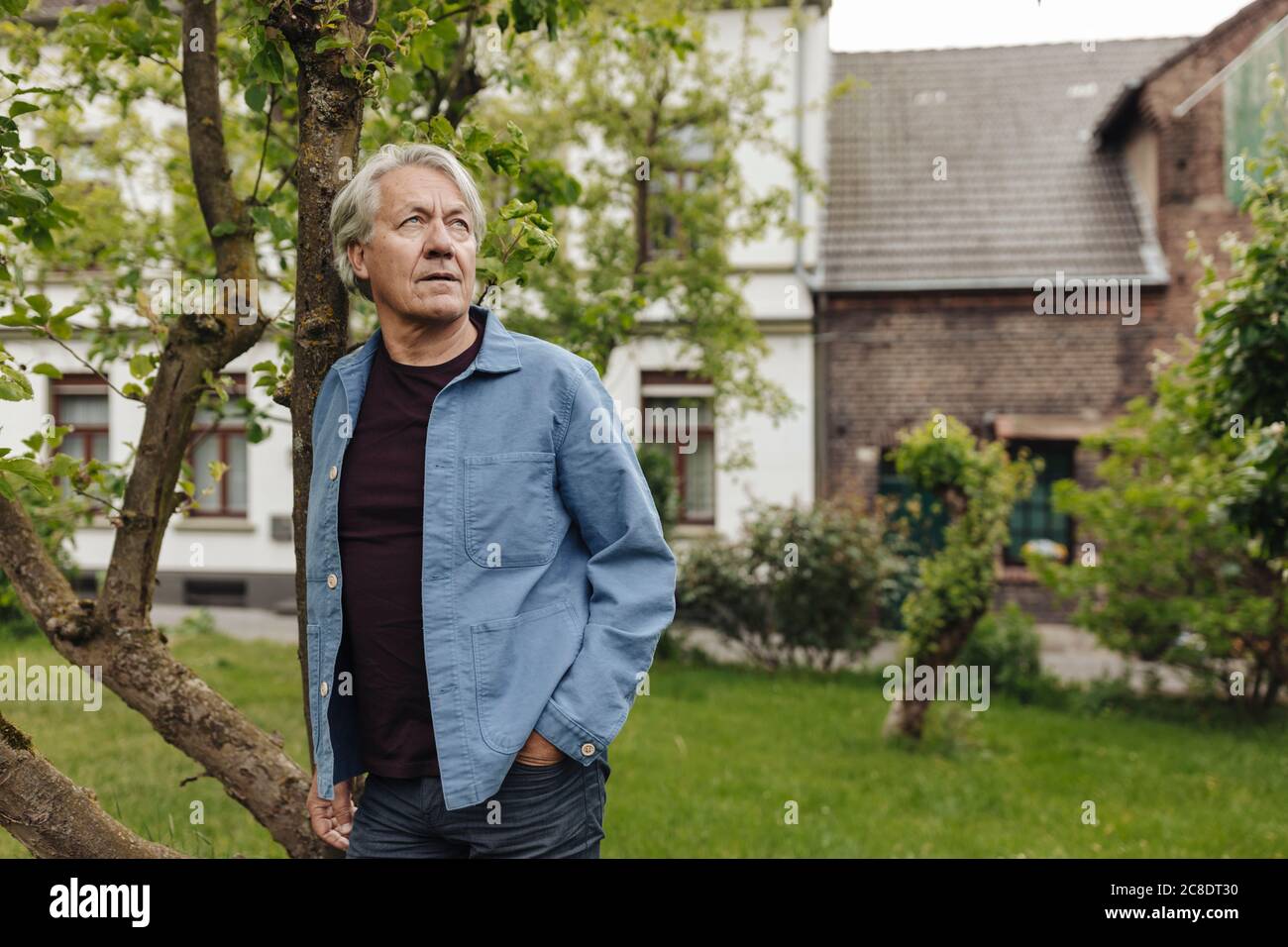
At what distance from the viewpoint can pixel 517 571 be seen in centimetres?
238

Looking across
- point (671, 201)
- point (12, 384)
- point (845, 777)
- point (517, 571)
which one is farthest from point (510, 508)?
point (671, 201)

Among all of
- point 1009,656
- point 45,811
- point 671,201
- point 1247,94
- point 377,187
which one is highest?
point 1247,94

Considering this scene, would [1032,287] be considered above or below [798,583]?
above

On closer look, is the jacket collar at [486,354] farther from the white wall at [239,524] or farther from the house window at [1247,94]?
the white wall at [239,524]

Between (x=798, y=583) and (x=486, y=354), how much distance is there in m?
9.92

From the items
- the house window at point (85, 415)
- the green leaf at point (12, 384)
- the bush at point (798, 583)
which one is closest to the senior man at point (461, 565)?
the green leaf at point (12, 384)

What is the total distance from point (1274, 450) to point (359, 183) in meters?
4.76

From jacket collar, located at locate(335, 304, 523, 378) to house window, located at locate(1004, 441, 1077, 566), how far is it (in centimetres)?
1450

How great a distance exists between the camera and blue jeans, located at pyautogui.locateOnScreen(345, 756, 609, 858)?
2.32 m

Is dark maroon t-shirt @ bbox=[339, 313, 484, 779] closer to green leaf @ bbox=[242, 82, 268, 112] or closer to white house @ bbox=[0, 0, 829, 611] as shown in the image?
green leaf @ bbox=[242, 82, 268, 112]

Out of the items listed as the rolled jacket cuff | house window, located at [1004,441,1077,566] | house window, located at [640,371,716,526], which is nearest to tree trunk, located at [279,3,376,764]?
the rolled jacket cuff

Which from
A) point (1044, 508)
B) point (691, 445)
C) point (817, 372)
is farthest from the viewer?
point (691, 445)

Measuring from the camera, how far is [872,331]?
16.2 metres

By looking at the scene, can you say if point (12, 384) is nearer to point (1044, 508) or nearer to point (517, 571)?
point (517, 571)
